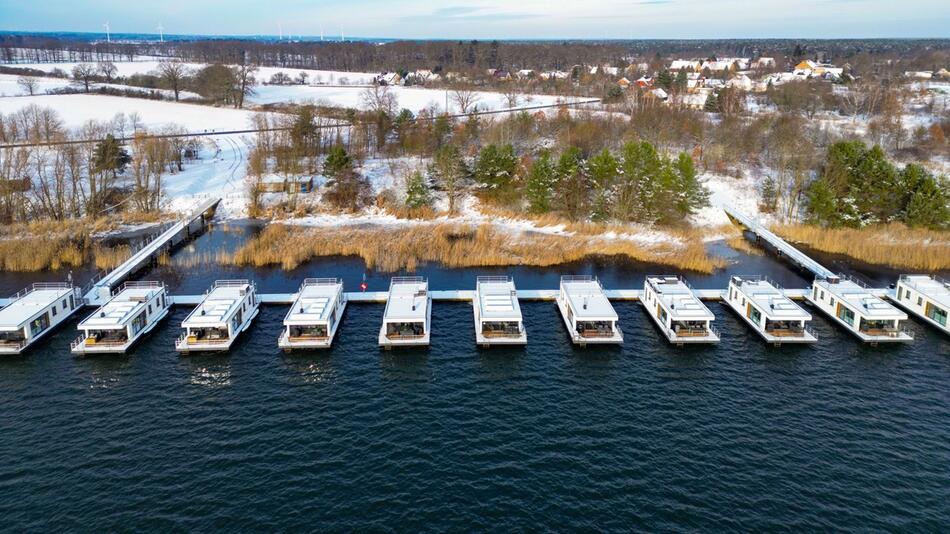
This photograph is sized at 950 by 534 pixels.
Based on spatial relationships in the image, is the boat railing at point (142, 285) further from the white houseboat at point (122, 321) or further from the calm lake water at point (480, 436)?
the calm lake water at point (480, 436)

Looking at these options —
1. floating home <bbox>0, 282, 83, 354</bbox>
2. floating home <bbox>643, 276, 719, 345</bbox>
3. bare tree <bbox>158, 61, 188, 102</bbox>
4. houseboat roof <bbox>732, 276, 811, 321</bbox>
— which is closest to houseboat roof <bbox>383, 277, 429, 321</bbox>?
floating home <bbox>643, 276, 719, 345</bbox>

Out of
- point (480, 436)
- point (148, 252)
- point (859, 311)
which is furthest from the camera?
point (148, 252)

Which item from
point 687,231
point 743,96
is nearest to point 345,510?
point 687,231

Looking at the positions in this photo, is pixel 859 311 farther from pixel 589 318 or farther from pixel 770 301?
pixel 589 318

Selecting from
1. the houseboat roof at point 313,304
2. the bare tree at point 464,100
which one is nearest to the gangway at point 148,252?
the houseboat roof at point 313,304

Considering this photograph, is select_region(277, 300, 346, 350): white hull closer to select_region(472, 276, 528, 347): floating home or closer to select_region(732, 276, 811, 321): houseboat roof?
select_region(472, 276, 528, 347): floating home

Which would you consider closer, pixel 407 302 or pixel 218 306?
pixel 218 306

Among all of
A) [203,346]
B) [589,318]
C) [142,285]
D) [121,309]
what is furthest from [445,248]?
[121,309]
